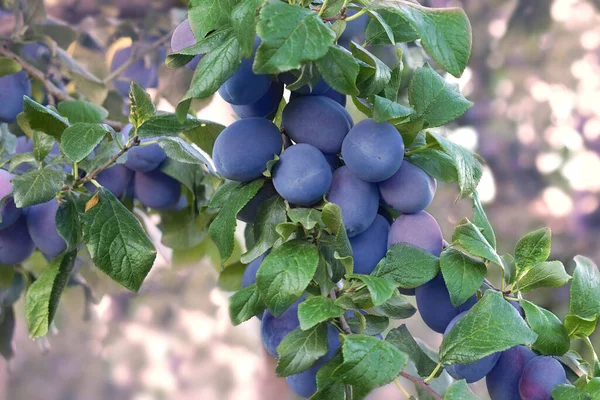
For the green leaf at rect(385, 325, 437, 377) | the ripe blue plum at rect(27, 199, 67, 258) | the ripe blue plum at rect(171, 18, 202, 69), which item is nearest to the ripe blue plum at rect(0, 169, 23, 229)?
the ripe blue plum at rect(27, 199, 67, 258)

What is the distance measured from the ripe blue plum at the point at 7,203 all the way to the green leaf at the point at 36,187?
0.14 feet

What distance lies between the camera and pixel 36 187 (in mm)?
377

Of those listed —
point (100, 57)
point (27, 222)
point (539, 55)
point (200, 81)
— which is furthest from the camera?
point (539, 55)

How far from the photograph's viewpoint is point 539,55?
5.25ft

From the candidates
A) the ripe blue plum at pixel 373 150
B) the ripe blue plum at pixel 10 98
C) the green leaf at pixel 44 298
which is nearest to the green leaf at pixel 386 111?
the ripe blue plum at pixel 373 150

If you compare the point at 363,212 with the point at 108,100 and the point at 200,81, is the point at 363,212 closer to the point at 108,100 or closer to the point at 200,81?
the point at 200,81

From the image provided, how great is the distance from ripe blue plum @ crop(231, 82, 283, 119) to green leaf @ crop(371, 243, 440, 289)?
3.9 inches

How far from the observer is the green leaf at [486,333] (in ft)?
1.01

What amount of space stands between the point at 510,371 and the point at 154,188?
0.30 meters

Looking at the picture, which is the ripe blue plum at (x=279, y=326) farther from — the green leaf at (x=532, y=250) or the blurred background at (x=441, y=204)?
the blurred background at (x=441, y=204)

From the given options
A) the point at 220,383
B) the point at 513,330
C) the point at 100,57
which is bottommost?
the point at 220,383

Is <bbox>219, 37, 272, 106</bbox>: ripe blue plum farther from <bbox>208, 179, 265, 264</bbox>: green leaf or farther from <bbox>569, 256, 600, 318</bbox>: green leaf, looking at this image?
<bbox>569, 256, 600, 318</bbox>: green leaf

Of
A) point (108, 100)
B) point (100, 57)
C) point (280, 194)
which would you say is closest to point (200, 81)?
point (280, 194)

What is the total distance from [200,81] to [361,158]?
3.4 inches
